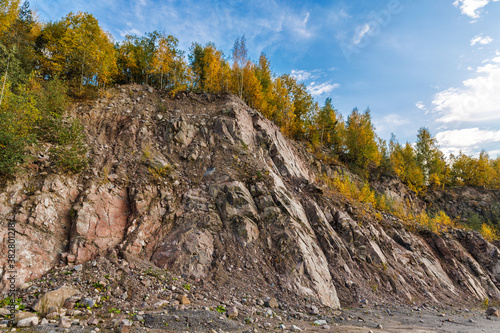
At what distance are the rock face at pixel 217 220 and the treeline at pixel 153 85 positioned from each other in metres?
Answer: 2.15

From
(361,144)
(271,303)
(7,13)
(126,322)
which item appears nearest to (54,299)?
(126,322)

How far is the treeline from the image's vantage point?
11852 millimetres

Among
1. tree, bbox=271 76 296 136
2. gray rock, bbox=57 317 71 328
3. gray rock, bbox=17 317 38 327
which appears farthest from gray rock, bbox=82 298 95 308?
tree, bbox=271 76 296 136

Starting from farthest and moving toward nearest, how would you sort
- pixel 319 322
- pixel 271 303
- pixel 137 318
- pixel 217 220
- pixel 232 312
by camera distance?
pixel 217 220, pixel 271 303, pixel 319 322, pixel 232 312, pixel 137 318

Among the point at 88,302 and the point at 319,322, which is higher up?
the point at 88,302

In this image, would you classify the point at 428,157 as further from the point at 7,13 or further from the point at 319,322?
the point at 7,13

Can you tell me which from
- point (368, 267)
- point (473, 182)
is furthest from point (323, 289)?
point (473, 182)

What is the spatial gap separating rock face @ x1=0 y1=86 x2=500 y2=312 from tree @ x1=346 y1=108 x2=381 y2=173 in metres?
14.7

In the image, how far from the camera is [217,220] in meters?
11.5

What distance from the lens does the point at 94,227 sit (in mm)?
9633

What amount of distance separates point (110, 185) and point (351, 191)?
2010 cm

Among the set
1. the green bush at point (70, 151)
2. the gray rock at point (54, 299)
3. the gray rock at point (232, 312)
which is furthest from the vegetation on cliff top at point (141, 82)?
the gray rock at point (232, 312)

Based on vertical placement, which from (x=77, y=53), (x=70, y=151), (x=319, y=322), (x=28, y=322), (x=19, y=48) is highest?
(x=77, y=53)

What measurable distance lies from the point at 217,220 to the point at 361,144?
93.2ft
